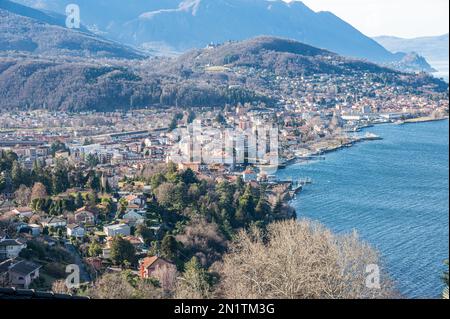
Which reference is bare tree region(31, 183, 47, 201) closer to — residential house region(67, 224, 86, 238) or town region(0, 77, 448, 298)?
town region(0, 77, 448, 298)

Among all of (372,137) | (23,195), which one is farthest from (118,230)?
(372,137)

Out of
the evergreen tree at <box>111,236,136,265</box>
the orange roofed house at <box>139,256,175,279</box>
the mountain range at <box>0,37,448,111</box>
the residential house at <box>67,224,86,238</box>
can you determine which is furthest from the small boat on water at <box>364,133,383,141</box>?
the orange roofed house at <box>139,256,175,279</box>

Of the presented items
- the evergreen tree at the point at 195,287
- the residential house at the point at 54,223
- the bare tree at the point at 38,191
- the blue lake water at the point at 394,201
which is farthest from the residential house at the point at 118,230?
the blue lake water at the point at 394,201

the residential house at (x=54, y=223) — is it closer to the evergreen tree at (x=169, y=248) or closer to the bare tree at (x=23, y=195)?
the bare tree at (x=23, y=195)

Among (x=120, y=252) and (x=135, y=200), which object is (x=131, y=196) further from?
(x=120, y=252)

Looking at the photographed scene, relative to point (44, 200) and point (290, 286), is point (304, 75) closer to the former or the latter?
Answer: point (44, 200)

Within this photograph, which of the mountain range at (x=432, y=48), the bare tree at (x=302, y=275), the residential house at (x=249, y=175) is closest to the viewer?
the bare tree at (x=302, y=275)
